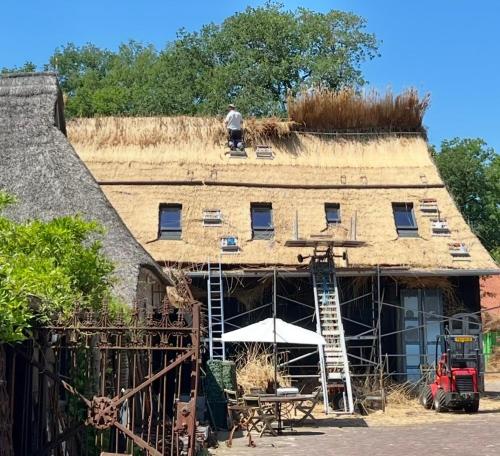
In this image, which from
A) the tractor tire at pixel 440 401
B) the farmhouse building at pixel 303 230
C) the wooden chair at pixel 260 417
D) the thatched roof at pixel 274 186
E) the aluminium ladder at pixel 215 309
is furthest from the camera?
the thatched roof at pixel 274 186

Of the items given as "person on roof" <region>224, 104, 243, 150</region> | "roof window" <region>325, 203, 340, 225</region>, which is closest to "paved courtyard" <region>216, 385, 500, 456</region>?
"roof window" <region>325, 203, 340, 225</region>

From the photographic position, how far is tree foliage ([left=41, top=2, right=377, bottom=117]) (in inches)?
1474

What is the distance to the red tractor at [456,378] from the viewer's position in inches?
727

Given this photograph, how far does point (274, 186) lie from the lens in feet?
77.0

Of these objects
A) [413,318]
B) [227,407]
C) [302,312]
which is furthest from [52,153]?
[413,318]

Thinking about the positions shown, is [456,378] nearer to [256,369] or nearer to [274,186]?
[256,369]

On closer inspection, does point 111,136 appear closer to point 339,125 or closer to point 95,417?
point 339,125

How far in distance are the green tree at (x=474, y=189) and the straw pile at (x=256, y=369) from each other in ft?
63.2

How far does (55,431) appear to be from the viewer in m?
9.17

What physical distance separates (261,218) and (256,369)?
442 cm

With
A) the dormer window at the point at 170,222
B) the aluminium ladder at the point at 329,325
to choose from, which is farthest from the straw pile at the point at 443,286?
the dormer window at the point at 170,222

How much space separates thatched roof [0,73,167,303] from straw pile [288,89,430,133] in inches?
390

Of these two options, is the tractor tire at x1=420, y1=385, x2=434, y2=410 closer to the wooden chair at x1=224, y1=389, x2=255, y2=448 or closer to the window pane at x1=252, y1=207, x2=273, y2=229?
the wooden chair at x1=224, y1=389, x2=255, y2=448

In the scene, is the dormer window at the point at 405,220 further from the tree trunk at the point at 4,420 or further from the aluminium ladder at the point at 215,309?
the tree trunk at the point at 4,420
